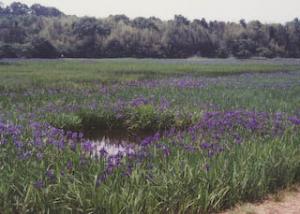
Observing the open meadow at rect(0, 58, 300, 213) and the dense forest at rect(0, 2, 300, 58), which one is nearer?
the open meadow at rect(0, 58, 300, 213)

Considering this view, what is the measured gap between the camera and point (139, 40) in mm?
74688

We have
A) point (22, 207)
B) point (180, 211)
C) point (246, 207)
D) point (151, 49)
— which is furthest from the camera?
point (151, 49)

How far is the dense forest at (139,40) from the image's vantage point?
63.8 metres

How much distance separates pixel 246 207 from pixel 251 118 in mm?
4341

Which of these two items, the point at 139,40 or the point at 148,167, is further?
the point at 139,40

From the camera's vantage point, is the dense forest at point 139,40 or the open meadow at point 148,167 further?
the dense forest at point 139,40

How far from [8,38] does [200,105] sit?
5641 cm

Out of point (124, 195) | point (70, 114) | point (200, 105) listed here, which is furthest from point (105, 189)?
point (200, 105)

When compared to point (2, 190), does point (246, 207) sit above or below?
below

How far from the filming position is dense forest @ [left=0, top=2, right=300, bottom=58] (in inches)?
2510

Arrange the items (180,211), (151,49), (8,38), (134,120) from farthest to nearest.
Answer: (151,49) → (8,38) → (134,120) → (180,211)

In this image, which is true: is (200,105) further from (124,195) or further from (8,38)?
(8,38)

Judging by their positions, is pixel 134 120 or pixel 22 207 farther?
pixel 134 120

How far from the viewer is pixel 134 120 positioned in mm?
12594
